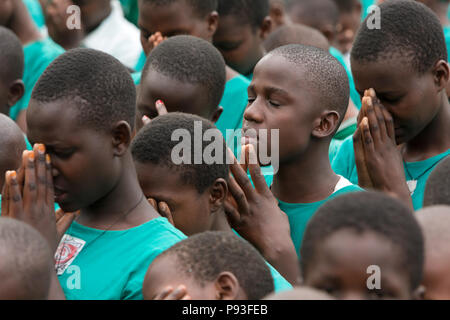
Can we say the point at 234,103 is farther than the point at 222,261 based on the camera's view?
Yes

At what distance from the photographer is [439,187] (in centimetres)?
266

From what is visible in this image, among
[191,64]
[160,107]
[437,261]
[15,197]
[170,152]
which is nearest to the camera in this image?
[437,261]

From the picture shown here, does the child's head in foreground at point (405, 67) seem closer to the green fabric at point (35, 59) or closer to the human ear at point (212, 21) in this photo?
the human ear at point (212, 21)

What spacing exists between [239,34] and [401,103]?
6.79 feet

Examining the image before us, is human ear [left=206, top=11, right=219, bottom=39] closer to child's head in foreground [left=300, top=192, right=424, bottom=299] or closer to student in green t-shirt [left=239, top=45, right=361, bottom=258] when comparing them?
student in green t-shirt [left=239, top=45, right=361, bottom=258]

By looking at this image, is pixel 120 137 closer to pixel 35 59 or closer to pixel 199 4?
pixel 199 4

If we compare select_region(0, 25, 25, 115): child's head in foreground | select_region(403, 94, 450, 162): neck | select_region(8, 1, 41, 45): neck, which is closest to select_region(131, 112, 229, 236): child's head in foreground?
select_region(403, 94, 450, 162): neck

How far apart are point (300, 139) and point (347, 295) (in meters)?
1.60

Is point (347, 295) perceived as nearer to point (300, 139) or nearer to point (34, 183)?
point (34, 183)

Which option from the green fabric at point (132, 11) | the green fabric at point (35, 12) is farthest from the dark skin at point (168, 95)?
the green fabric at point (35, 12)

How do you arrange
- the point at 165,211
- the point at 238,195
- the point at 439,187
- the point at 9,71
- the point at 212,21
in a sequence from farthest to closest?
1. the point at 212,21
2. the point at 9,71
3. the point at 238,195
4. the point at 165,211
5. the point at 439,187

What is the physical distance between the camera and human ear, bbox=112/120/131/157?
9.32ft

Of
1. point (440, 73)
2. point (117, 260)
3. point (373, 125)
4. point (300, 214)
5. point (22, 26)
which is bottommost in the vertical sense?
point (300, 214)

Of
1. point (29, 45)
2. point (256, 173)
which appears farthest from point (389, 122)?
point (29, 45)
